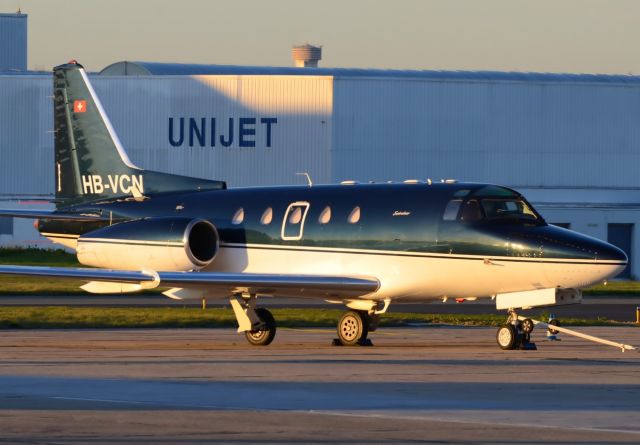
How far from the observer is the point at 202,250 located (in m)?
29.3

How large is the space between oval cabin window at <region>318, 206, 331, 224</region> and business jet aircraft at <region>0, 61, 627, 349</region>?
0.03 metres

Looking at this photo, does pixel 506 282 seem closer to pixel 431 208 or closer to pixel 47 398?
pixel 431 208

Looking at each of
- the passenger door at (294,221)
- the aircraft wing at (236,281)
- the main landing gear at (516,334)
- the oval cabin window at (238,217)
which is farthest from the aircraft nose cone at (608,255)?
the oval cabin window at (238,217)

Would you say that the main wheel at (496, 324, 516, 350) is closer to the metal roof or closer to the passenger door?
the passenger door

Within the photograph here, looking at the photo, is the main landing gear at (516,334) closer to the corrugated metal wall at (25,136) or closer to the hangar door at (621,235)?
the hangar door at (621,235)

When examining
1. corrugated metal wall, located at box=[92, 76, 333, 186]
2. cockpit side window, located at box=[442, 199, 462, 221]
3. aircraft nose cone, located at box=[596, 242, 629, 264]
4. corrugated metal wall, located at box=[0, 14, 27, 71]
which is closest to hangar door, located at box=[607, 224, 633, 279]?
corrugated metal wall, located at box=[92, 76, 333, 186]

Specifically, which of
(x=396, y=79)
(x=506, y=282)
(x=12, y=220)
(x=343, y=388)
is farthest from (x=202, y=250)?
(x=12, y=220)

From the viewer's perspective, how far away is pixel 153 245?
1144 inches

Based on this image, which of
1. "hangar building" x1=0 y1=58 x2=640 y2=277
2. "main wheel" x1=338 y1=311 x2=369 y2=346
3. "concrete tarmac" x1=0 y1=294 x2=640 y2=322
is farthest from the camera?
"hangar building" x1=0 y1=58 x2=640 y2=277

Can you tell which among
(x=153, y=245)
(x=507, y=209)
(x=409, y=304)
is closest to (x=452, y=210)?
(x=507, y=209)

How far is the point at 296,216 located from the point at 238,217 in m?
1.53

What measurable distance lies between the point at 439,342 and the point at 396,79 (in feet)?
147

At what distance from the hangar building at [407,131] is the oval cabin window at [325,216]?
143ft

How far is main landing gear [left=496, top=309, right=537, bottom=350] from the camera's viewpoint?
25500mm
